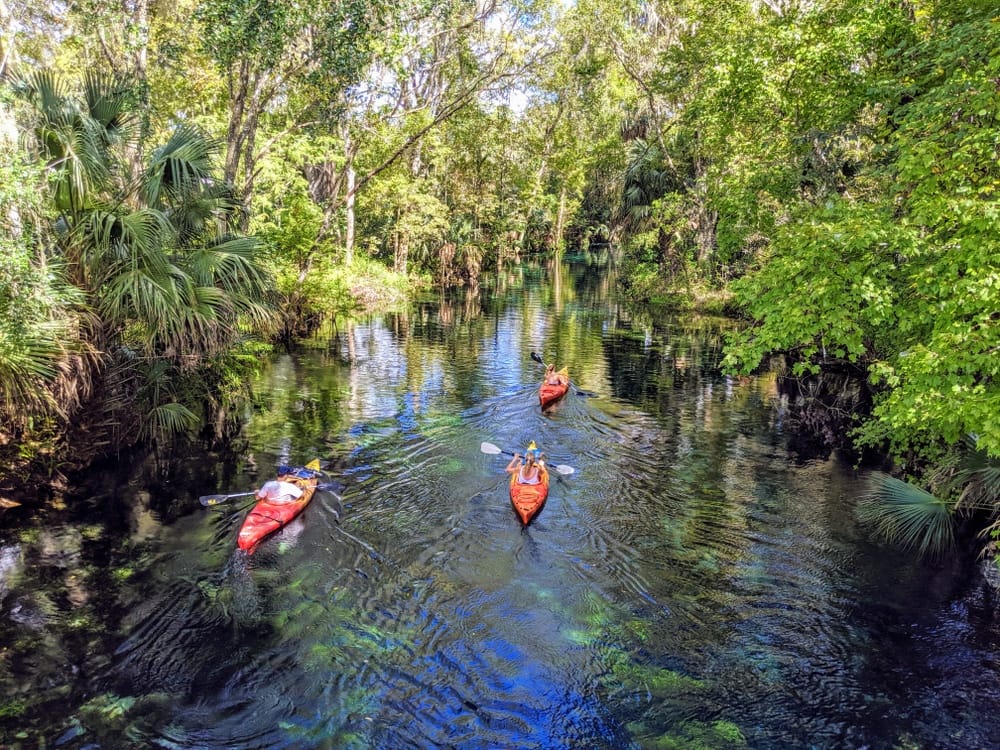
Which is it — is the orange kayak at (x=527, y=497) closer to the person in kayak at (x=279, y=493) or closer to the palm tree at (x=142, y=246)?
the person in kayak at (x=279, y=493)

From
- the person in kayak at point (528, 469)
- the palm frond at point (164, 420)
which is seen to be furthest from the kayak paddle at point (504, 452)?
the palm frond at point (164, 420)

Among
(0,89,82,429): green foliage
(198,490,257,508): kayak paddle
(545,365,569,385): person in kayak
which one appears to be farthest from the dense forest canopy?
(545,365,569,385): person in kayak

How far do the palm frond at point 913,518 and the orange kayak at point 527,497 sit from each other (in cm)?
562

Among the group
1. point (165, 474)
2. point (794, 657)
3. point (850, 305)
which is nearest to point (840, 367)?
point (850, 305)

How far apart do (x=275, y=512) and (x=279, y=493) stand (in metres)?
0.42

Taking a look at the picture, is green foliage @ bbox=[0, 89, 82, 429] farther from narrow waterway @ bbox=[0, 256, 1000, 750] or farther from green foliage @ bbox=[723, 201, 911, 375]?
green foliage @ bbox=[723, 201, 911, 375]

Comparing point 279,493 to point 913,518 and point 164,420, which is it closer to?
point 164,420

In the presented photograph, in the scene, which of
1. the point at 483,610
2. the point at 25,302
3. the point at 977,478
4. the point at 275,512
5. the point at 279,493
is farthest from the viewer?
the point at 279,493

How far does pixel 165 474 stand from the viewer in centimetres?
1266

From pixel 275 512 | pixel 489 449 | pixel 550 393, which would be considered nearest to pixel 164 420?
pixel 275 512

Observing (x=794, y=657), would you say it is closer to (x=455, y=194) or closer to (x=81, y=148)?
(x=81, y=148)

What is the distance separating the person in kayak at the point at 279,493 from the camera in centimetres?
1085

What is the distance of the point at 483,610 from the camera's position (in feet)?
28.6

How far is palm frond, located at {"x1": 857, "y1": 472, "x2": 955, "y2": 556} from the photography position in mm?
10016
